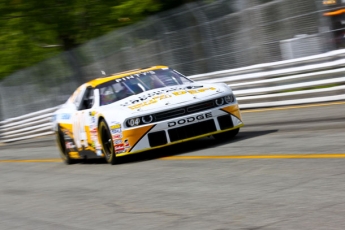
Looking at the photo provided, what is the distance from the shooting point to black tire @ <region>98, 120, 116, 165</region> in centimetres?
1040

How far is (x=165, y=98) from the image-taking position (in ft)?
33.6

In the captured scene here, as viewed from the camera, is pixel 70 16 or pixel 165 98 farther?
pixel 70 16

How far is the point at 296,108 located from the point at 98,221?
28.8ft

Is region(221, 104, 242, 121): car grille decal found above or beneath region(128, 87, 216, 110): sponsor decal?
beneath

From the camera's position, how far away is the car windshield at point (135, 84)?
11.0 metres

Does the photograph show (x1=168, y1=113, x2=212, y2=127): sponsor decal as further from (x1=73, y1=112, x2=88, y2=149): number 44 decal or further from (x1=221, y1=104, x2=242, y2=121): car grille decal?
(x1=73, y1=112, x2=88, y2=149): number 44 decal

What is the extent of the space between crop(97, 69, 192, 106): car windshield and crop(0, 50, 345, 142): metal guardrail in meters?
4.04

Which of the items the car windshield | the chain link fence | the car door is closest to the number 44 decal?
the car door

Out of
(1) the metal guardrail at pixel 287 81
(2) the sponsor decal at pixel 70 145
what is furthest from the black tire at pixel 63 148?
(1) the metal guardrail at pixel 287 81

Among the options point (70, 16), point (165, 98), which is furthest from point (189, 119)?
point (70, 16)

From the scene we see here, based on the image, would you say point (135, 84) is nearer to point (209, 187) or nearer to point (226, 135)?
point (226, 135)

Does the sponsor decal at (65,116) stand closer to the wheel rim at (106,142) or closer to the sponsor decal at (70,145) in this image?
the sponsor decal at (70,145)

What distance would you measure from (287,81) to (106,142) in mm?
6161

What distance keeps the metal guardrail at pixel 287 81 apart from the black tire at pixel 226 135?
12.3ft
